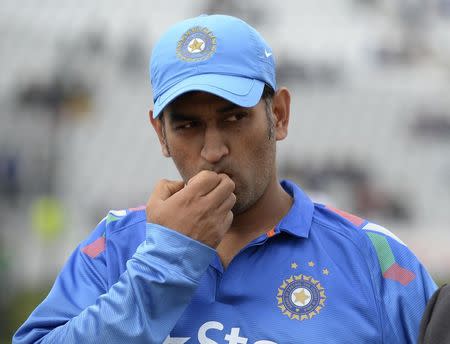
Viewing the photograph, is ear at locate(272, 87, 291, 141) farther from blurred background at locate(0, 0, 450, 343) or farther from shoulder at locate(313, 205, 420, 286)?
blurred background at locate(0, 0, 450, 343)

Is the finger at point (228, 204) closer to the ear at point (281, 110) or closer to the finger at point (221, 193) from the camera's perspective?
the finger at point (221, 193)

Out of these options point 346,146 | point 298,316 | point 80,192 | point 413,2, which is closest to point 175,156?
point 298,316

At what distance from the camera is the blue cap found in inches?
72.4

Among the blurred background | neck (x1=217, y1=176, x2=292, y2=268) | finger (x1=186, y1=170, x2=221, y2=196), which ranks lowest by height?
the blurred background

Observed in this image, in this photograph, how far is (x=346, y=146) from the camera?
14.7 metres

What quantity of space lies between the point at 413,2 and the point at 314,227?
609 inches

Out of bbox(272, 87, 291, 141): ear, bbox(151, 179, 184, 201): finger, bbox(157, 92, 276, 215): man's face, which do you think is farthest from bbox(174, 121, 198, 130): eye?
bbox(272, 87, 291, 141): ear

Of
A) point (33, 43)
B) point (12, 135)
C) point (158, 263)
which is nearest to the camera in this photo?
point (158, 263)

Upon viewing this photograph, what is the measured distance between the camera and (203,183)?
1.76 meters

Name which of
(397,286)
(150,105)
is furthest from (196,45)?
(150,105)

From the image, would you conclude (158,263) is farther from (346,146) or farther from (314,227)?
(346,146)

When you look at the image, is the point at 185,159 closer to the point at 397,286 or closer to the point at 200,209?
the point at 200,209

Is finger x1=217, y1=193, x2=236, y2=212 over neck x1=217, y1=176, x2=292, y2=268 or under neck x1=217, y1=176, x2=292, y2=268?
over

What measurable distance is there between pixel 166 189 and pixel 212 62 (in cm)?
30
